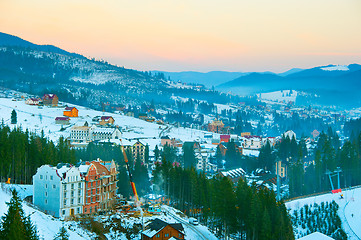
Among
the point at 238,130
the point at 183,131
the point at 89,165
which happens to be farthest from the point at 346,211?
the point at 238,130

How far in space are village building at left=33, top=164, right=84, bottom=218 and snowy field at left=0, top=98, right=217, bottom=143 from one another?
65.4m

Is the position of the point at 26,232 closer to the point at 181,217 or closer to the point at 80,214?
the point at 80,214

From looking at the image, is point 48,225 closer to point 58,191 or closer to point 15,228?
point 58,191

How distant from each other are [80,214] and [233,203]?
17.0m

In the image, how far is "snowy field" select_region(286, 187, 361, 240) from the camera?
186 ft

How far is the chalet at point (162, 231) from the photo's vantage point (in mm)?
44525

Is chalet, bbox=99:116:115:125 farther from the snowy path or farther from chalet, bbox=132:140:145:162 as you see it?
the snowy path

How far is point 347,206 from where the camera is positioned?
6197cm

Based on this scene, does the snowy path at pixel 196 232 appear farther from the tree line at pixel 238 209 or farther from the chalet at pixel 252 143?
the chalet at pixel 252 143

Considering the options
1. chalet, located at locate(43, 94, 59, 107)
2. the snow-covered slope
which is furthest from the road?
chalet, located at locate(43, 94, 59, 107)

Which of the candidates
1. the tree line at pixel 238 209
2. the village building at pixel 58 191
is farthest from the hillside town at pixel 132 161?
the tree line at pixel 238 209

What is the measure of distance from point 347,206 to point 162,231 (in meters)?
31.0

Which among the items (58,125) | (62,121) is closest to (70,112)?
(62,121)

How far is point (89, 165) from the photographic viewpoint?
49.7 metres
